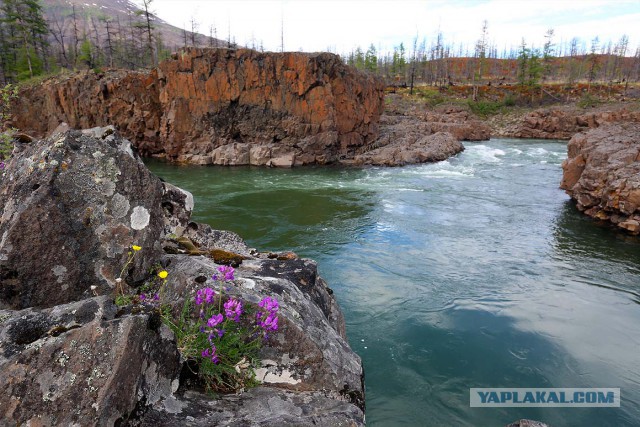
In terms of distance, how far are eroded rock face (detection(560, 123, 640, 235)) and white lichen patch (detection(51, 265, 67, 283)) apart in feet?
49.3

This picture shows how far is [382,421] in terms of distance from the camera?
5.21 meters

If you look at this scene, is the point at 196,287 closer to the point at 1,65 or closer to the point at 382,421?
the point at 382,421

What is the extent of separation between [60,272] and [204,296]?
3.56 feet

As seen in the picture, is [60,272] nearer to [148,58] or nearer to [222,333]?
[222,333]

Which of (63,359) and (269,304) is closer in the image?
(63,359)

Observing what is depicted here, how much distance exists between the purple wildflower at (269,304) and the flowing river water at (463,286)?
3317 mm

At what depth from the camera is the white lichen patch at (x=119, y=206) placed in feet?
10.3

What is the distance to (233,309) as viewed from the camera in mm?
2711

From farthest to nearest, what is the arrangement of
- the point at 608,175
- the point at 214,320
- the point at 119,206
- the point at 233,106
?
the point at 233,106 → the point at 608,175 → the point at 119,206 → the point at 214,320

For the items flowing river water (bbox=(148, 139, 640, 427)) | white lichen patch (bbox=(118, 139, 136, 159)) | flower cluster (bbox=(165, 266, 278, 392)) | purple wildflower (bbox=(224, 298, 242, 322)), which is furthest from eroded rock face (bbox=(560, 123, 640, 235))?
white lichen patch (bbox=(118, 139, 136, 159))

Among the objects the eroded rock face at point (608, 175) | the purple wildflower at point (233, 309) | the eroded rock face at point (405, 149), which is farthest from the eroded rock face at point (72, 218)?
the eroded rock face at point (405, 149)

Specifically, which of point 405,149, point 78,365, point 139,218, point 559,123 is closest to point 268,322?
point 78,365

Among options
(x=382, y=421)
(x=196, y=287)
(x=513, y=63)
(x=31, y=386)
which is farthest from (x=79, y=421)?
(x=513, y=63)

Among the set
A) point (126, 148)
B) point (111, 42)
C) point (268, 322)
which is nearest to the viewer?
point (268, 322)
